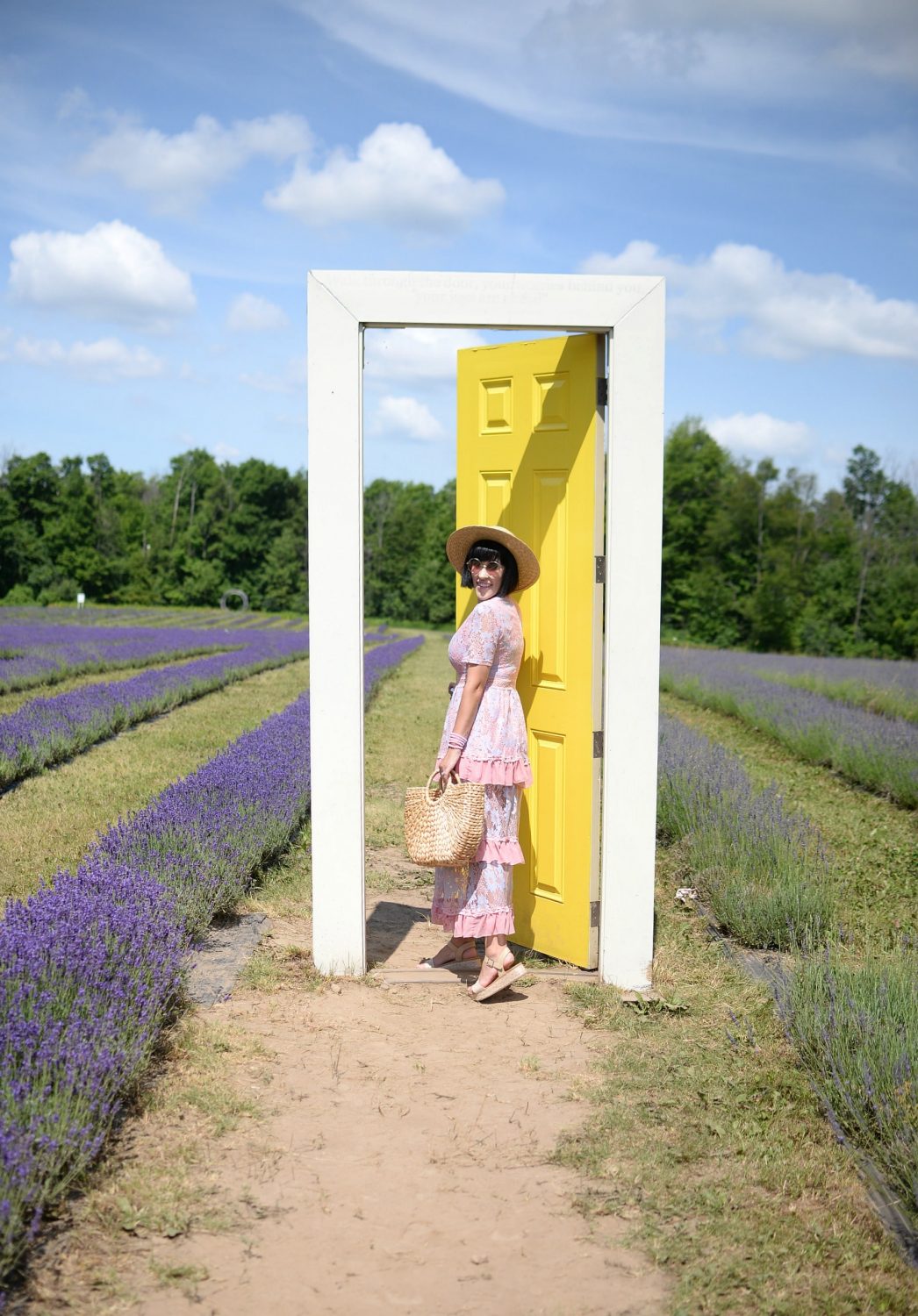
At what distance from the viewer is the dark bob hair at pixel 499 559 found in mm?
4453

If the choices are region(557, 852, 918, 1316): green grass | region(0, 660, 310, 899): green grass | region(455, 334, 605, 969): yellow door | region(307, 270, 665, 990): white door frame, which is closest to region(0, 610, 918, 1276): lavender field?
region(557, 852, 918, 1316): green grass

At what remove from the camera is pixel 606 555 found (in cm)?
454

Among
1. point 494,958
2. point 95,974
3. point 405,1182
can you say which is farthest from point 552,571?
point 405,1182

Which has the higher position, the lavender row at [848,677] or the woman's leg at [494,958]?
the lavender row at [848,677]

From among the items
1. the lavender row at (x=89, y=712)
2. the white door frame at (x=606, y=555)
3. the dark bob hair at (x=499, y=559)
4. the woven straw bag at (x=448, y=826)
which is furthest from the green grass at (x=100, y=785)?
the dark bob hair at (x=499, y=559)

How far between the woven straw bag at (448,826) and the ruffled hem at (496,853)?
0.50 ft

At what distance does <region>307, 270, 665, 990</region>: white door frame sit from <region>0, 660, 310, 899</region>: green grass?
1732 millimetres

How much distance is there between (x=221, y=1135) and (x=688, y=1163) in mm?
1327

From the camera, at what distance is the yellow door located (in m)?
4.60

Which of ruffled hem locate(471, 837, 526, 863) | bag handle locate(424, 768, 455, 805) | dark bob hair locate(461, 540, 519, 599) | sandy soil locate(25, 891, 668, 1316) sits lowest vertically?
sandy soil locate(25, 891, 668, 1316)

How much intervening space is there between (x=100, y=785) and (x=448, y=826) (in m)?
4.84

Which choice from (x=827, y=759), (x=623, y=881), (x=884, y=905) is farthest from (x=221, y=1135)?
(x=827, y=759)

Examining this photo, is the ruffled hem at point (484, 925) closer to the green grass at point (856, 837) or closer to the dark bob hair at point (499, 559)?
the dark bob hair at point (499, 559)

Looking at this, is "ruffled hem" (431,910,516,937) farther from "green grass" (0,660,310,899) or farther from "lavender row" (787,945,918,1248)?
"green grass" (0,660,310,899)
